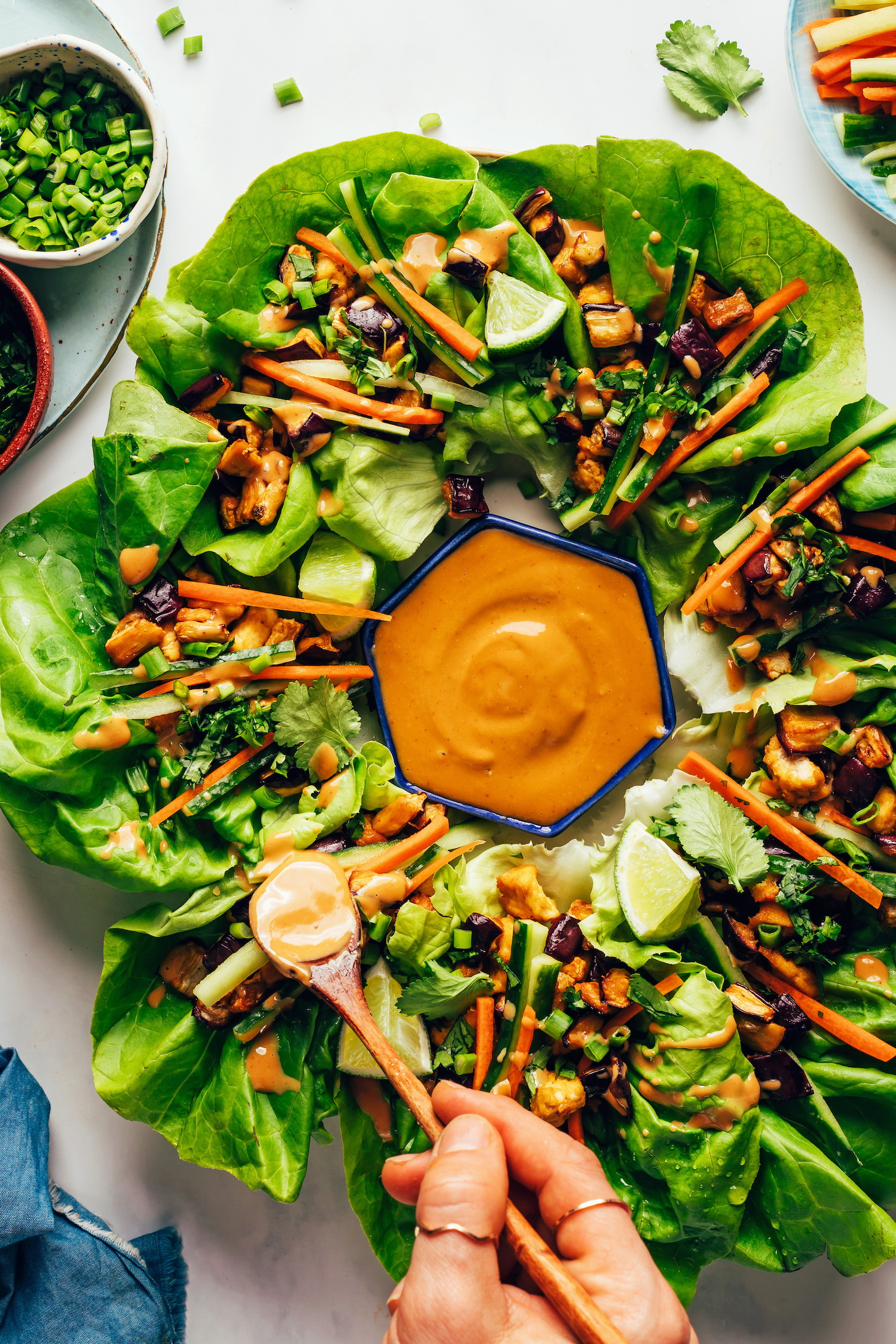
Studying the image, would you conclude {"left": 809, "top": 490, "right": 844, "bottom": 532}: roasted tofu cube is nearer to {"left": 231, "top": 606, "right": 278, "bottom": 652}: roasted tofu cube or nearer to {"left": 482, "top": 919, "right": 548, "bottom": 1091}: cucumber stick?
{"left": 482, "top": 919, "right": 548, "bottom": 1091}: cucumber stick

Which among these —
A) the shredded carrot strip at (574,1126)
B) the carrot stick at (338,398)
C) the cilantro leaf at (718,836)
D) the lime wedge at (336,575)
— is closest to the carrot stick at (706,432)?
the carrot stick at (338,398)

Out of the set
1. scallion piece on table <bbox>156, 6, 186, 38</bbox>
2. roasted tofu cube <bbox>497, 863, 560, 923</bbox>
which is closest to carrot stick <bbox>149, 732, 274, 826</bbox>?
roasted tofu cube <bbox>497, 863, 560, 923</bbox>

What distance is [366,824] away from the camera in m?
2.69

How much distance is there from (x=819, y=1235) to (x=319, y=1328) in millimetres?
1681

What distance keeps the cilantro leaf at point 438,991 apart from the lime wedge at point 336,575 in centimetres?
107

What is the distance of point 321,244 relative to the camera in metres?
2.57

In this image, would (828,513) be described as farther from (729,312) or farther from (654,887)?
(654,887)

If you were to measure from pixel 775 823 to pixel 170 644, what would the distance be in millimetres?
1836

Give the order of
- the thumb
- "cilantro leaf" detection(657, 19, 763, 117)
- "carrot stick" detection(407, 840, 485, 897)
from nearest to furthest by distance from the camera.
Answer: the thumb → "carrot stick" detection(407, 840, 485, 897) → "cilantro leaf" detection(657, 19, 763, 117)

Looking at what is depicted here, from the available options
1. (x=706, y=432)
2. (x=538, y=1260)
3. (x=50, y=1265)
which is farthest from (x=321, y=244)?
(x=50, y=1265)

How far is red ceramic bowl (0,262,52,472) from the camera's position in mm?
2566

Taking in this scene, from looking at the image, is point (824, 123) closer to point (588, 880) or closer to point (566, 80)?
point (566, 80)

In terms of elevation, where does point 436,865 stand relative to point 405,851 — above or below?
below

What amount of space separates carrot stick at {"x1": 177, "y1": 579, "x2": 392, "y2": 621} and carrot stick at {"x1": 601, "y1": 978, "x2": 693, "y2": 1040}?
1.35m
